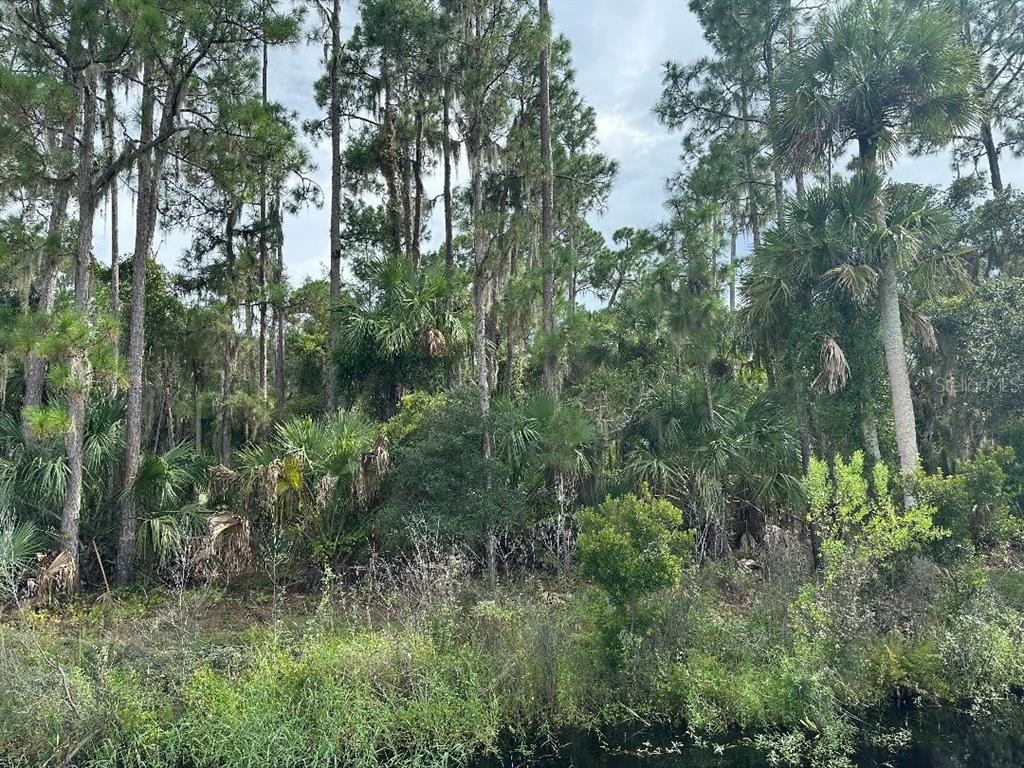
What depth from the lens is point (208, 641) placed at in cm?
871

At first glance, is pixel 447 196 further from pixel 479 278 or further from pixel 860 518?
pixel 860 518

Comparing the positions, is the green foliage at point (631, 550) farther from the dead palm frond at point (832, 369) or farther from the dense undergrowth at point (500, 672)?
the dead palm frond at point (832, 369)

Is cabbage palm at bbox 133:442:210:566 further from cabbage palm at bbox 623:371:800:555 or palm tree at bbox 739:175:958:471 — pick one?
palm tree at bbox 739:175:958:471

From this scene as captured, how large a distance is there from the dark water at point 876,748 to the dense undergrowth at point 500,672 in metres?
0.21

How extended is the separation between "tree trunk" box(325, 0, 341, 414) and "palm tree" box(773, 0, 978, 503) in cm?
1094

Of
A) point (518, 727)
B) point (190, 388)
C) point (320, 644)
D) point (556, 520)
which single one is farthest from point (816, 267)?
point (190, 388)

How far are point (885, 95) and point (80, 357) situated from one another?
50.0 ft

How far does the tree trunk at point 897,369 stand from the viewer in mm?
12914

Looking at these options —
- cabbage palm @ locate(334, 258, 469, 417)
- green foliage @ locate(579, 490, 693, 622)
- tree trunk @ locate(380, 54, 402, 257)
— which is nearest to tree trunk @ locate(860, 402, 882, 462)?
green foliage @ locate(579, 490, 693, 622)

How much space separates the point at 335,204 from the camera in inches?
721

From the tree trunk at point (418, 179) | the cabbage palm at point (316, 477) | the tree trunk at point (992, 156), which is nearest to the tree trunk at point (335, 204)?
the tree trunk at point (418, 179)

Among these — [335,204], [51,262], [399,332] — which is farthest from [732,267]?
[51,262]

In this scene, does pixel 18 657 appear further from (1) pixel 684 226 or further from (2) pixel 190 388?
(2) pixel 190 388

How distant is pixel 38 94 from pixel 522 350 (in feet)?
38.6
